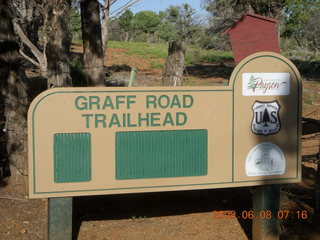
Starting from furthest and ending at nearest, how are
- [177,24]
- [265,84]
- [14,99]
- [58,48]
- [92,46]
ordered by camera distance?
1. [177,24]
2. [92,46]
3. [58,48]
4. [14,99]
5. [265,84]

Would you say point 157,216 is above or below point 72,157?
below

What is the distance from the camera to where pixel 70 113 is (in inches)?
144

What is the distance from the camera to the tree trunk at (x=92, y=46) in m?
5.97

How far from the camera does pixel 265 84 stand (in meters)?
3.99

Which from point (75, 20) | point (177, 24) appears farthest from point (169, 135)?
point (177, 24)

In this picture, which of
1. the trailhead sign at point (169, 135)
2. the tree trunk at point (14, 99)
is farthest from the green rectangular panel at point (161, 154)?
the tree trunk at point (14, 99)

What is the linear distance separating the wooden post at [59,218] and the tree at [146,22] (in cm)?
5446

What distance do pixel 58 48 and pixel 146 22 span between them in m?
55.8

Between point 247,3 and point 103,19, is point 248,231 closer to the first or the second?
point 103,19

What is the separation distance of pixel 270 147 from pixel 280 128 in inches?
7.5

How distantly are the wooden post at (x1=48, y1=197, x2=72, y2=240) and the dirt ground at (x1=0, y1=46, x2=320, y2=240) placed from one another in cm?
56

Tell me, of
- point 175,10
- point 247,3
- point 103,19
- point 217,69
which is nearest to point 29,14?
point 103,19

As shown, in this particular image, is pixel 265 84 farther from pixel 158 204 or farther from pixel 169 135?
pixel 158 204

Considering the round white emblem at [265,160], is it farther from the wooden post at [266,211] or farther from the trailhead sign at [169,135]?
the wooden post at [266,211]
